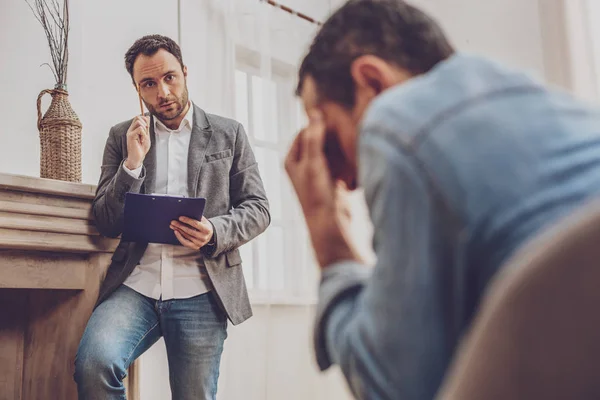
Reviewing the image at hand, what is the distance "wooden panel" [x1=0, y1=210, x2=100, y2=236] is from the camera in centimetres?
169

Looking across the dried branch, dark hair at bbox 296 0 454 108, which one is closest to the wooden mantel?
the dried branch

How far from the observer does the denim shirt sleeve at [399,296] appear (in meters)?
0.42

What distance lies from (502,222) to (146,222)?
1438 mm

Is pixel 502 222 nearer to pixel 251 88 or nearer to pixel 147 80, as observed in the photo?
pixel 147 80

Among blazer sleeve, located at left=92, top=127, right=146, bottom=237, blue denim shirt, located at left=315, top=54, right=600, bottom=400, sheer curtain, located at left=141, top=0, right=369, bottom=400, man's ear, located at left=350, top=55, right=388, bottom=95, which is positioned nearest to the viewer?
blue denim shirt, located at left=315, top=54, right=600, bottom=400

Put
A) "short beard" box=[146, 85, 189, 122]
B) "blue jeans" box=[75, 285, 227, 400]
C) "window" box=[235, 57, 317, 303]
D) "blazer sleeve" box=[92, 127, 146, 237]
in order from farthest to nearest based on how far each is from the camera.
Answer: "window" box=[235, 57, 317, 303], "short beard" box=[146, 85, 189, 122], "blazer sleeve" box=[92, 127, 146, 237], "blue jeans" box=[75, 285, 227, 400]

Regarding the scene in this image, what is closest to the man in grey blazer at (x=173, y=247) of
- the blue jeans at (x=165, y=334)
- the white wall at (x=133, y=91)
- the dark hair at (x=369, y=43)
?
the blue jeans at (x=165, y=334)

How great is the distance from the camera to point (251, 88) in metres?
2.83

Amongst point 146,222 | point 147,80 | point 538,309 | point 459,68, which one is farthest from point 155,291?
point 538,309

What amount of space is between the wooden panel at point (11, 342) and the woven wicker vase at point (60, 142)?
0.46 meters

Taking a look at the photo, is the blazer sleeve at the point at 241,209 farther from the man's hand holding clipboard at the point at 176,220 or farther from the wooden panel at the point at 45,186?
the wooden panel at the point at 45,186

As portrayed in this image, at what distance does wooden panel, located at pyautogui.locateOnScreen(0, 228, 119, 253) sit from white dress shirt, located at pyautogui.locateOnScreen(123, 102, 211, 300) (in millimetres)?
141

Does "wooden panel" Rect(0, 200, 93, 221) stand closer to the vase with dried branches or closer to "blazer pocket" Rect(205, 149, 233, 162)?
the vase with dried branches

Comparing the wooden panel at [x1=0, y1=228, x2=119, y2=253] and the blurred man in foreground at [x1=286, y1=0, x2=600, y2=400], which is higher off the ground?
the wooden panel at [x1=0, y1=228, x2=119, y2=253]
